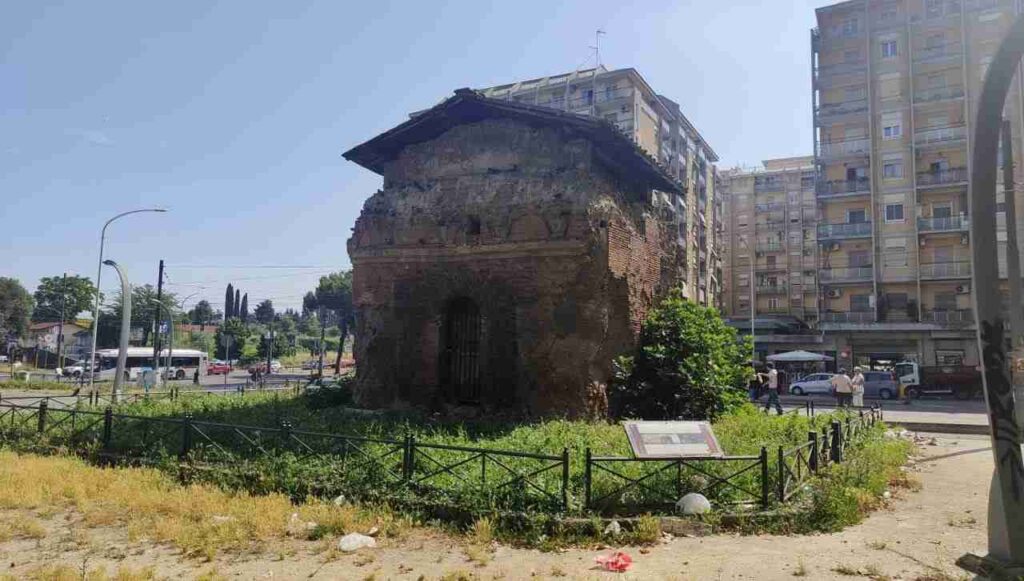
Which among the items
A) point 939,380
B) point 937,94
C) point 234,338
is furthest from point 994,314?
point 234,338

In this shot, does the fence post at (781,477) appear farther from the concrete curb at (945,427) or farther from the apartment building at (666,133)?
the apartment building at (666,133)

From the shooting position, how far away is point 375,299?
15602 millimetres

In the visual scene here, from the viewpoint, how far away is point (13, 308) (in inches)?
2972

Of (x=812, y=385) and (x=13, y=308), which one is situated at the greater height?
(x=13, y=308)

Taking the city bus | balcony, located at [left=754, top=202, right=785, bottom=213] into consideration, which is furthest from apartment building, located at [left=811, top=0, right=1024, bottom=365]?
the city bus

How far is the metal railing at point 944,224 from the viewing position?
41.9m

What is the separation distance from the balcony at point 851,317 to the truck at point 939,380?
7291mm

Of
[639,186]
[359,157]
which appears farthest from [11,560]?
[639,186]

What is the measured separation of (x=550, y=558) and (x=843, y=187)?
45410 mm

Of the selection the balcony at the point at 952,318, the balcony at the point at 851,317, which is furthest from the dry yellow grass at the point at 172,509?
the balcony at the point at 952,318

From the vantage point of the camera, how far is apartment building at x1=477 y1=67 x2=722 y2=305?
5141 cm

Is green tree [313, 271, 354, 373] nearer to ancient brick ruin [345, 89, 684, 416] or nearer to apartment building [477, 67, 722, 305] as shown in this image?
apartment building [477, 67, 722, 305]

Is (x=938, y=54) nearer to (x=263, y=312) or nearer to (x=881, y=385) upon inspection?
(x=881, y=385)

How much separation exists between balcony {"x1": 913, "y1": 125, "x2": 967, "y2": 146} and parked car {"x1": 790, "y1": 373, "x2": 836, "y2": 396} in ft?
57.0
